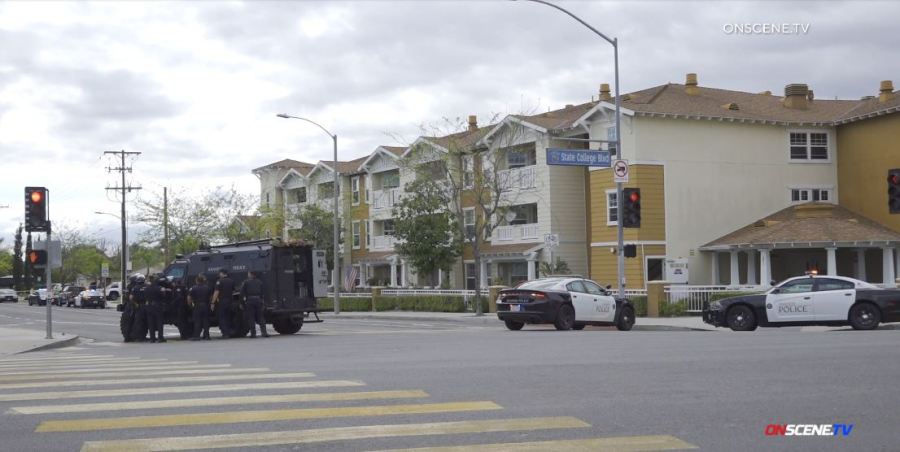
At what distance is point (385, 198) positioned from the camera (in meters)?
60.4

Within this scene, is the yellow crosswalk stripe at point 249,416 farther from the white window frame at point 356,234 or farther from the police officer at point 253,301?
the white window frame at point 356,234

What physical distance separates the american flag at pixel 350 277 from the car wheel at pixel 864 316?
122 ft

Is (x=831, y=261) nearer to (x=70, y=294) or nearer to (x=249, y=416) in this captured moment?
(x=249, y=416)

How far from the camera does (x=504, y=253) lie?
4900cm

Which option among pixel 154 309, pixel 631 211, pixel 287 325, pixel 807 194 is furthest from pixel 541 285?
pixel 807 194

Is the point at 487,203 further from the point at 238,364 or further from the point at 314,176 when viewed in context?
the point at 238,364

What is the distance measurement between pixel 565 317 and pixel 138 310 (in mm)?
10339

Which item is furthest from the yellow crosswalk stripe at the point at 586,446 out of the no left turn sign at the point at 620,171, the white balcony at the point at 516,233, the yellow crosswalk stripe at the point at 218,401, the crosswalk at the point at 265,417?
the white balcony at the point at 516,233

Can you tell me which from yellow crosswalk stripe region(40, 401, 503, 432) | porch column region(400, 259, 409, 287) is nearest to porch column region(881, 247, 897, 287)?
porch column region(400, 259, 409, 287)

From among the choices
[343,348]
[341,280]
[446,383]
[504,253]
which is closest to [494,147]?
[504,253]

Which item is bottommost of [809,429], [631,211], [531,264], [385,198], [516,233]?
[809,429]

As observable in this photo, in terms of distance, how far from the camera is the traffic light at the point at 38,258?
24.4 m

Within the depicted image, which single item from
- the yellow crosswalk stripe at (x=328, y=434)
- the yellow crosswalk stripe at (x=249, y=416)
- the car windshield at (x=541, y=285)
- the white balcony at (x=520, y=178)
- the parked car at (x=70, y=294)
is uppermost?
the white balcony at (x=520, y=178)

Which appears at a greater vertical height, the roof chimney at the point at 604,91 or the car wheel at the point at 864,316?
the roof chimney at the point at 604,91
